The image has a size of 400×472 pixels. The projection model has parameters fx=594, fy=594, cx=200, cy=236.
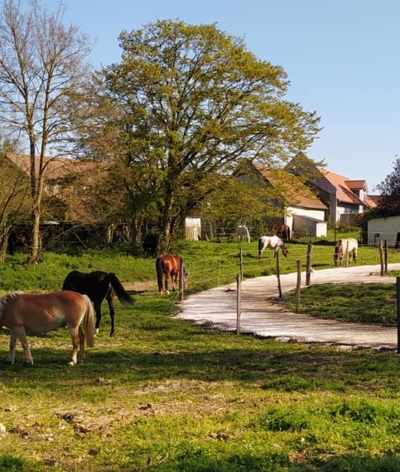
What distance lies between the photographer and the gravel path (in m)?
11.3

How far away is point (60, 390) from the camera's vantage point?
730cm

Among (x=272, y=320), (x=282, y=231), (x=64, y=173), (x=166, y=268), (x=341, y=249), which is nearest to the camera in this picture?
(x=272, y=320)

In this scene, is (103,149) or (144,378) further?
(103,149)

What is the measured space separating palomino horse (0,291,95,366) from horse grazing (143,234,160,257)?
22997mm

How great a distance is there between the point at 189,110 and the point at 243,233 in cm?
1273

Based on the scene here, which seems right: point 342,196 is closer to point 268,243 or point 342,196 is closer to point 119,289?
point 268,243

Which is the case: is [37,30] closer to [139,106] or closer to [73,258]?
[139,106]

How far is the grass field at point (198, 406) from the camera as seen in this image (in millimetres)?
4625

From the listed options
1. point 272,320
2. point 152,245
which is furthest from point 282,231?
point 272,320

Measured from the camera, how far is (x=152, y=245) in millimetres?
32500

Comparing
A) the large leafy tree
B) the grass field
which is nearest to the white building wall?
the large leafy tree

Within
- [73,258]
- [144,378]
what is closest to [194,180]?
[73,258]

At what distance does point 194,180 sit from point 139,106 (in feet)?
16.3

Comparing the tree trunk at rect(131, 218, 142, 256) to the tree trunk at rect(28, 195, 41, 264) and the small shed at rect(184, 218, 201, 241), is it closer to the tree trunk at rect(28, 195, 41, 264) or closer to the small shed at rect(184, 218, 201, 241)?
the tree trunk at rect(28, 195, 41, 264)
